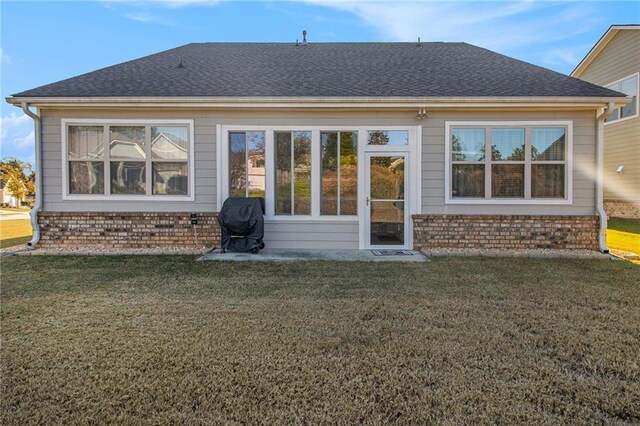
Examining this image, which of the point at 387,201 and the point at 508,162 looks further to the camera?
the point at 387,201

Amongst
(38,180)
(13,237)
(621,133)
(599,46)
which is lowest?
(13,237)

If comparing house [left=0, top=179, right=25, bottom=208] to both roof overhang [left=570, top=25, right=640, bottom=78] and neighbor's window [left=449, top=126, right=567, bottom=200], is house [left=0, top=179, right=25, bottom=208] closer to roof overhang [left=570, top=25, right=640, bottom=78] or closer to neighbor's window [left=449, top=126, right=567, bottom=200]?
neighbor's window [left=449, top=126, right=567, bottom=200]

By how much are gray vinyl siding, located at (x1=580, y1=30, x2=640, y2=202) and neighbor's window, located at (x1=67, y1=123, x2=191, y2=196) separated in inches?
572

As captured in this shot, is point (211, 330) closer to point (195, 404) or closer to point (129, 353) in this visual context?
point (129, 353)

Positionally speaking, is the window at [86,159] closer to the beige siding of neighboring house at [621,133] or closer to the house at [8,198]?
the beige siding of neighboring house at [621,133]

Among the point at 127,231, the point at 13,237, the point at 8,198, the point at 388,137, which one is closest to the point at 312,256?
the point at 388,137

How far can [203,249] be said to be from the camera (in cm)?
721

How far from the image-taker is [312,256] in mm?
6684

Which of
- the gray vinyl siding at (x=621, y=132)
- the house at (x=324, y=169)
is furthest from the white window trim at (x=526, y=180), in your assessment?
the gray vinyl siding at (x=621, y=132)

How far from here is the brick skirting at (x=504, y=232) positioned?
23.2 feet

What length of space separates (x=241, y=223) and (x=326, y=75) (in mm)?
4124

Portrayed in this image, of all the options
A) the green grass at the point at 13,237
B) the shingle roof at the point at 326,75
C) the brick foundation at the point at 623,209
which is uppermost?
the shingle roof at the point at 326,75

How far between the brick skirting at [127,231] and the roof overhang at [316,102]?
223cm

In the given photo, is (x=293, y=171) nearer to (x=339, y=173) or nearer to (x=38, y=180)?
(x=339, y=173)
